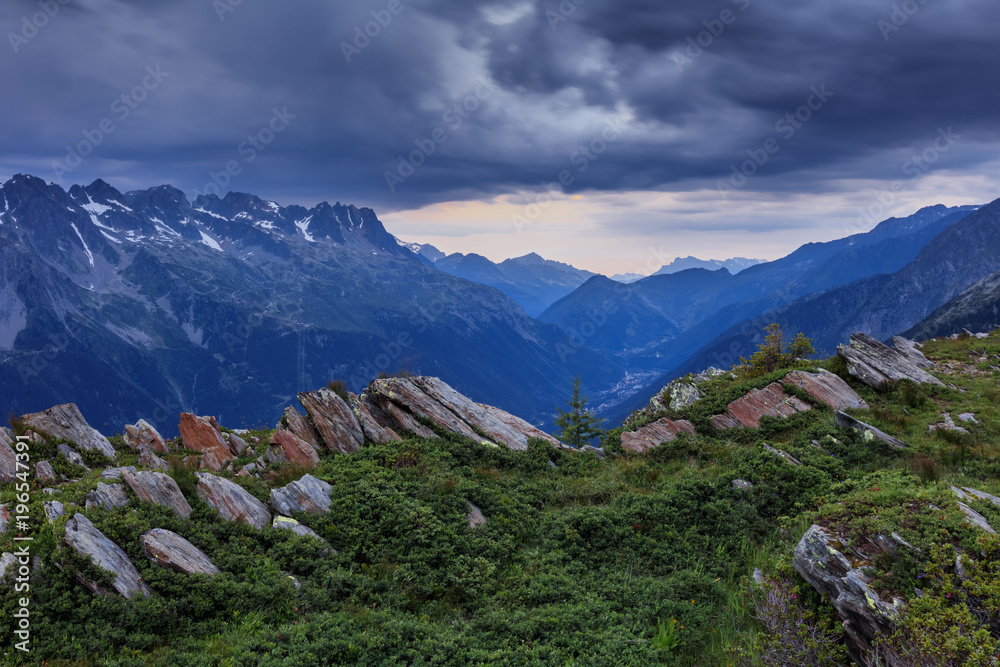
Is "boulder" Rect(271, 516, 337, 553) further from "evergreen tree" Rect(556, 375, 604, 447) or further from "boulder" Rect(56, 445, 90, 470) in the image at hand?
"evergreen tree" Rect(556, 375, 604, 447)

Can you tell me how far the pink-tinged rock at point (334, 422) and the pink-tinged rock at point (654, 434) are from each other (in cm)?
1478

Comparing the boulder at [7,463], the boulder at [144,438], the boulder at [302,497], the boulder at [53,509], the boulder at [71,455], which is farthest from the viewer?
the boulder at [144,438]

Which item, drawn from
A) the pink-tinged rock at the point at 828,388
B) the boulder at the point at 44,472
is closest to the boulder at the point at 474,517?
the boulder at the point at 44,472

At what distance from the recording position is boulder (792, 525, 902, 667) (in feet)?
29.7

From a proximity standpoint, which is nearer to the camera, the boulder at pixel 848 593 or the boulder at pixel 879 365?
the boulder at pixel 848 593

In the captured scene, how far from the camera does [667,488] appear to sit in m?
18.5

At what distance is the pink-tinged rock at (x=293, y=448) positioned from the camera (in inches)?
888

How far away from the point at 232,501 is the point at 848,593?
59.4 feet

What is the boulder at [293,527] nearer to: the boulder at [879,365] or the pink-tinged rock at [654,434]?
the pink-tinged rock at [654,434]

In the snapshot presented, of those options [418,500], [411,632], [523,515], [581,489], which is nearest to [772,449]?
[581,489]

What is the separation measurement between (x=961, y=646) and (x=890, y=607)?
1411mm

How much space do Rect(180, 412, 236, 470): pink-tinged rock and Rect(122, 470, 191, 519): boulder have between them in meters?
9.15

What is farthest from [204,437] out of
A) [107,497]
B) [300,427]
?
[107,497]

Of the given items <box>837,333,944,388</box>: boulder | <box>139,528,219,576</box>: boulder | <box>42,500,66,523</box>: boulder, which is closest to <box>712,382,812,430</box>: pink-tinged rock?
<box>837,333,944,388</box>: boulder
